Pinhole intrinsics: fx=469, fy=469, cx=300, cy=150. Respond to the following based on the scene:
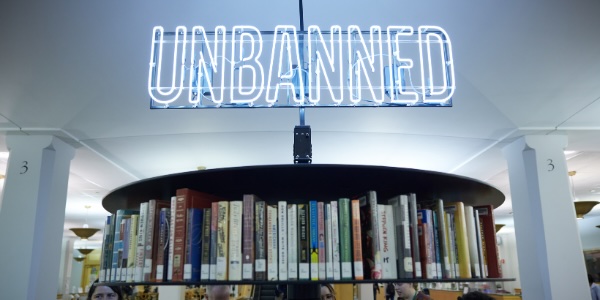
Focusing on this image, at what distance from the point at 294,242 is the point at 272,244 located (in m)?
0.08

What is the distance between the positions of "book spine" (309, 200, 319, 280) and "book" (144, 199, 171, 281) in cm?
58

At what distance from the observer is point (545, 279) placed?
5633 millimetres

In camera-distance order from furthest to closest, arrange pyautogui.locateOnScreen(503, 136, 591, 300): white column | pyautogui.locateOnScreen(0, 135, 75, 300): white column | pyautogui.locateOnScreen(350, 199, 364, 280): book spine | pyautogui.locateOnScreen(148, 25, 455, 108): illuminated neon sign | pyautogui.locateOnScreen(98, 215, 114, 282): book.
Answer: pyautogui.locateOnScreen(503, 136, 591, 300): white column
pyautogui.locateOnScreen(0, 135, 75, 300): white column
pyautogui.locateOnScreen(148, 25, 455, 108): illuminated neon sign
pyautogui.locateOnScreen(98, 215, 114, 282): book
pyautogui.locateOnScreen(350, 199, 364, 280): book spine

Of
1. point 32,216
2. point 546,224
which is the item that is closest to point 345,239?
point 546,224

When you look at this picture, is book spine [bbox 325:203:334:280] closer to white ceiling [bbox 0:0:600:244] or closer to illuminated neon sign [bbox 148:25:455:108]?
illuminated neon sign [bbox 148:25:455:108]

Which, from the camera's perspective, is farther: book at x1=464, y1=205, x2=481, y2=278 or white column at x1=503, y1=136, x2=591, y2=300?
white column at x1=503, y1=136, x2=591, y2=300

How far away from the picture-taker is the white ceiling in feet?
11.5

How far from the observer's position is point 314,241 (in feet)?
5.30

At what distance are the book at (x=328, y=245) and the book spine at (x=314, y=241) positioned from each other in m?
0.03

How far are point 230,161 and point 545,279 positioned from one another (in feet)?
16.0

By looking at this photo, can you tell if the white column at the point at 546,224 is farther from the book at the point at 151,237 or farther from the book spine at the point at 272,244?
the book at the point at 151,237

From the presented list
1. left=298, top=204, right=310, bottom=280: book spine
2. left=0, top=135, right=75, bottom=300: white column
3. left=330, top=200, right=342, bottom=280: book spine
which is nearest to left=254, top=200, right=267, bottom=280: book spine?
left=298, top=204, right=310, bottom=280: book spine

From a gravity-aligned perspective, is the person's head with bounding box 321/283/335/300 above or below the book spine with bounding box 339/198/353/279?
below

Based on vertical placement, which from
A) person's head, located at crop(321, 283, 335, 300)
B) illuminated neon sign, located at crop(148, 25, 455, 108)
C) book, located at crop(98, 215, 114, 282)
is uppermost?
illuminated neon sign, located at crop(148, 25, 455, 108)
